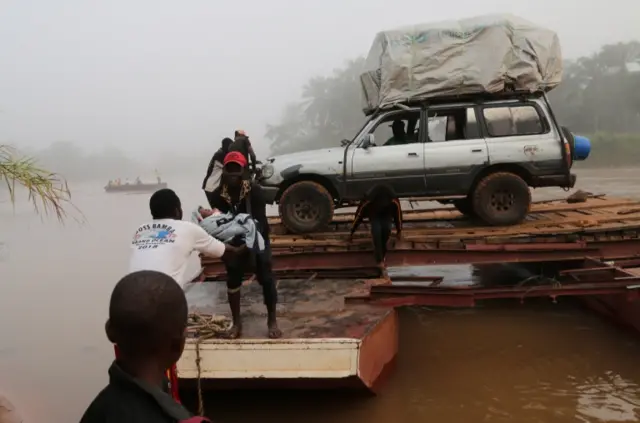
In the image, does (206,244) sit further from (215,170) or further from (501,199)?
(501,199)

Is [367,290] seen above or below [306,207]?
below

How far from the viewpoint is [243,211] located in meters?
4.36

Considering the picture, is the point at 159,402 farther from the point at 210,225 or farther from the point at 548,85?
the point at 548,85

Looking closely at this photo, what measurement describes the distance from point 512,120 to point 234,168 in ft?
14.1

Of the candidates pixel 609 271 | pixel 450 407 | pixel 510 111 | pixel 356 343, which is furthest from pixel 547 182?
pixel 356 343

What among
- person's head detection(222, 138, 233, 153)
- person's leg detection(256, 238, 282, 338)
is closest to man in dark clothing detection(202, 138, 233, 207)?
person's head detection(222, 138, 233, 153)

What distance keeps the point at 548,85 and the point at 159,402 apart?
740 centimetres

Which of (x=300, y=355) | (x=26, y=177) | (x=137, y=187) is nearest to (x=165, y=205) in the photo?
(x=300, y=355)

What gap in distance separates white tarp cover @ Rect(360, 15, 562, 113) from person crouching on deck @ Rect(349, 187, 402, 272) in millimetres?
1674

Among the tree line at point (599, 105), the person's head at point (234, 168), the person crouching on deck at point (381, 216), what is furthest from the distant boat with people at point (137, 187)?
the person's head at point (234, 168)

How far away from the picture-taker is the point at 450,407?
201 inches

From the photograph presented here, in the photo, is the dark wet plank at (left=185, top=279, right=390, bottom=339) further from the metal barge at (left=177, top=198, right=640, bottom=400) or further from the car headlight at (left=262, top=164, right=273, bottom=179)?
the car headlight at (left=262, top=164, right=273, bottom=179)

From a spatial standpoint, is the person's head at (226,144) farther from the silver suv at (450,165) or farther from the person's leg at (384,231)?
the person's leg at (384,231)

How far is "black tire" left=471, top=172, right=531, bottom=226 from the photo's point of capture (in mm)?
7078
